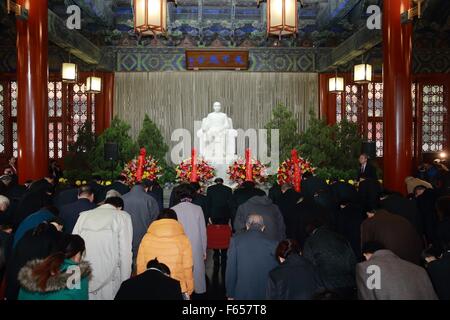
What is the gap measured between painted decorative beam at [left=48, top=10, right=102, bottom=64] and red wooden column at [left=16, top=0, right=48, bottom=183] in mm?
1215

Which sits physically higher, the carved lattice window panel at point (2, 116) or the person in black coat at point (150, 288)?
the carved lattice window panel at point (2, 116)

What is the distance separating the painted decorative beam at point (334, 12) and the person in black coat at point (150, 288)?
9.35 metres

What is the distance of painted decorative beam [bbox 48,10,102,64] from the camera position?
10273mm

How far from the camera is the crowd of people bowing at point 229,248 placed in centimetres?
336

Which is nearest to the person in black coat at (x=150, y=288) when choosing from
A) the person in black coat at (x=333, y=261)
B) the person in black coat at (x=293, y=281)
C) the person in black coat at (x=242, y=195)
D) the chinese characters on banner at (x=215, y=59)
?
the person in black coat at (x=293, y=281)

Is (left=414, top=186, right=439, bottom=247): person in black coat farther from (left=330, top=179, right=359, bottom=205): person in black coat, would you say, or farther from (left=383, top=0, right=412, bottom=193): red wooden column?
(left=383, top=0, right=412, bottom=193): red wooden column

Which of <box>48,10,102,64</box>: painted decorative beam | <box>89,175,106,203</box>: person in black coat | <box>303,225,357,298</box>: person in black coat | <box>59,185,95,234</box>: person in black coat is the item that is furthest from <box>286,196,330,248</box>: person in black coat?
A: <box>48,10,102,64</box>: painted decorative beam

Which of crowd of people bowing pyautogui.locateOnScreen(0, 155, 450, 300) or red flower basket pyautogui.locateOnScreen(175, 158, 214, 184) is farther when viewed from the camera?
red flower basket pyautogui.locateOnScreen(175, 158, 214, 184)

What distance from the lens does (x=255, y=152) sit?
15711 mm

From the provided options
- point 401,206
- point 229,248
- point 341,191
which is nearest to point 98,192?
point 341,191

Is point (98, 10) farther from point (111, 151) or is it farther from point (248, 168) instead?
point (248, 168)

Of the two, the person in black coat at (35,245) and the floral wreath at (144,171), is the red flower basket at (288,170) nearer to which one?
the floral wreath at (144,171)

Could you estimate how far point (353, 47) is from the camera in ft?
39.5
